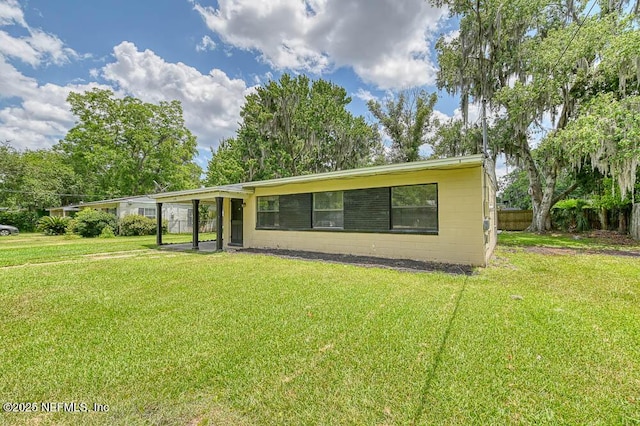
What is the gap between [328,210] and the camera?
8.95m

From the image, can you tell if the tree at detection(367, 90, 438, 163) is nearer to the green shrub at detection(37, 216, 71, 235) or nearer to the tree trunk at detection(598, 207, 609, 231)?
the tree trunk at detection(598, 207, 609, 231)

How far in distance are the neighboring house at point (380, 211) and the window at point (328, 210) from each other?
0.10 ft

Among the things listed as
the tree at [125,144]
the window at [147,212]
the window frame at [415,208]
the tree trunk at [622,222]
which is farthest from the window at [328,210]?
the tree at [125,144]

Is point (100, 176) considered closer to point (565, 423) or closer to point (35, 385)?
point (35, 385)

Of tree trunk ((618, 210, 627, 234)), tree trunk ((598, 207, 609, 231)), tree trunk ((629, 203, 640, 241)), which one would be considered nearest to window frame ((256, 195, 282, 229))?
tree trunk ((629, 203, 640, 241))

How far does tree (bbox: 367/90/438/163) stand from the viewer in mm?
20875

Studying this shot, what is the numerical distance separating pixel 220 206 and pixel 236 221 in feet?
6.31

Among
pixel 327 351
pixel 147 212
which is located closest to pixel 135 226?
pixel 147 212

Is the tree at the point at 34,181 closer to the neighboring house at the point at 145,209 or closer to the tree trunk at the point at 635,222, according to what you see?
the neighboring house at the point at 145,209

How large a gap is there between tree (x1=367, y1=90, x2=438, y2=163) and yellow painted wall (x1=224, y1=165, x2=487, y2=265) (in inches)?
571

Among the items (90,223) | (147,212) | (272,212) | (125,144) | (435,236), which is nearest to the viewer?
(435,236)

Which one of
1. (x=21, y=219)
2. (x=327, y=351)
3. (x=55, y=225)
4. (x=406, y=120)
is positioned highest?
(x=406, y=120)

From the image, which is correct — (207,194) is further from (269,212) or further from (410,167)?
(410,167)

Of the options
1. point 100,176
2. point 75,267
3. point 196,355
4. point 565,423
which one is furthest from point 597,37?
point 100,176
